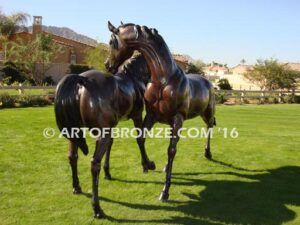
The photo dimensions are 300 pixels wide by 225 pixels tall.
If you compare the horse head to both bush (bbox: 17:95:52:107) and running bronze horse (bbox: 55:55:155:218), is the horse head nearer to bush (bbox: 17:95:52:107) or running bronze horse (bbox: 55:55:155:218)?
running bronze horse (bbox: 55:55:155:218)

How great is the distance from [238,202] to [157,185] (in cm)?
136

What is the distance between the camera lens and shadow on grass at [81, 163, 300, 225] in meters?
4.65

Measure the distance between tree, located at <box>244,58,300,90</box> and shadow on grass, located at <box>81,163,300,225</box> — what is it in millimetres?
35374

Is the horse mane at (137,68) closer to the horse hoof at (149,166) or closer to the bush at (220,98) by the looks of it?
the horse hoof at (149,166)

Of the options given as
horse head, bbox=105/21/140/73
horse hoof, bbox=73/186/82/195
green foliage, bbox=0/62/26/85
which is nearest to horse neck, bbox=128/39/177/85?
horse head, bbox=105/21/140/73

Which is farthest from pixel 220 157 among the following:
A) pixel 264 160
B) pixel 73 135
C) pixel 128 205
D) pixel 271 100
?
pixel 271 100

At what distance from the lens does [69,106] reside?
4.57 meters

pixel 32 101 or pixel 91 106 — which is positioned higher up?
pixel 91 106

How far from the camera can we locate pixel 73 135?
4664 mm

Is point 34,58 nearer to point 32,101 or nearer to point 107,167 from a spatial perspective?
point 32,101

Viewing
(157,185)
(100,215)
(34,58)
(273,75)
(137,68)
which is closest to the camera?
(100,215)

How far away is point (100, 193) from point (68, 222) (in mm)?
1143

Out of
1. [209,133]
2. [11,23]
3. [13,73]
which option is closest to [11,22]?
[11,23]

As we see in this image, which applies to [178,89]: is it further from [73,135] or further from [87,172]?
[87,172]
